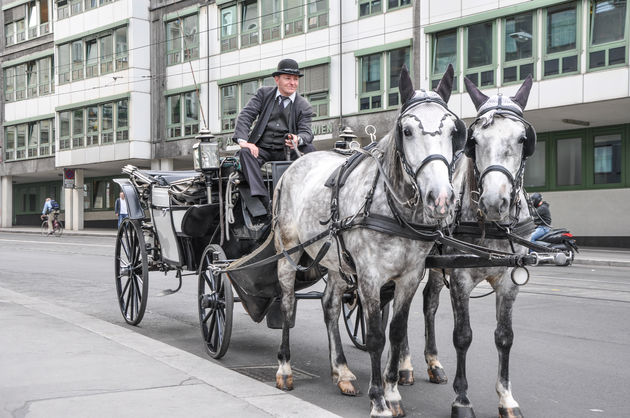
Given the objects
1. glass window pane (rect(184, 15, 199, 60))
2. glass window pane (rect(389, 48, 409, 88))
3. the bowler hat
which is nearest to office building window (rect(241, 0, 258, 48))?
glass window pane (rect(184, 15, 199, 60))

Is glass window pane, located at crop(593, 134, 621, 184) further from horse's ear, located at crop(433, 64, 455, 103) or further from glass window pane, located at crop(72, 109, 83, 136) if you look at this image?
glass window pane, located at crop(72, 109, 83, 136)

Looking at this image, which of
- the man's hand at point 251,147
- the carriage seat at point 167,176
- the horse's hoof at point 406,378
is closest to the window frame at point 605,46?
the carriage seat at point 167,176

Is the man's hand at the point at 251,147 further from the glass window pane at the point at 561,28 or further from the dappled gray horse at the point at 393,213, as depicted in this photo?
the glass window pane at the point at 561,28

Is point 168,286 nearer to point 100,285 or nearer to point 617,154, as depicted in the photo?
point 100,285

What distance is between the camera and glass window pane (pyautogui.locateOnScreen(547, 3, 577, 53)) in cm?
2125

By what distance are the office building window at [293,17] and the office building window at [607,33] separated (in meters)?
12.2

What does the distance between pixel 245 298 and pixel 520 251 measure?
9.46 feet

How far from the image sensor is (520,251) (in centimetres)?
487

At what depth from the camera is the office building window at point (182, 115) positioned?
3431 cm

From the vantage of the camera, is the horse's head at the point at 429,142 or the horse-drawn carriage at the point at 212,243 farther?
the horse-drawn carriage at the point at 212,243

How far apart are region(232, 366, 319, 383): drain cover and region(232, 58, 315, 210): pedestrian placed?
1.60 metres

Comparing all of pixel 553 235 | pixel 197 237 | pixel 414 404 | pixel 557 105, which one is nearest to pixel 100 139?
pixel 557 105

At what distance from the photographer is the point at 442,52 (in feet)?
80.0

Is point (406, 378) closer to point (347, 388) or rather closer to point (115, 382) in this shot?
point (347, 388)
